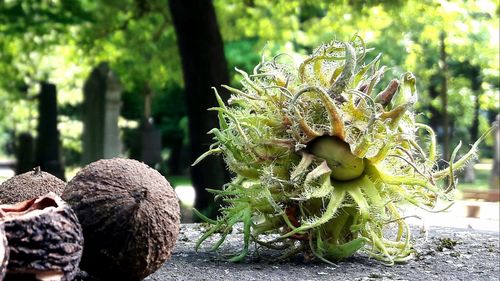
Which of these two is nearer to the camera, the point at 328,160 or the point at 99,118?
the point at 328,160

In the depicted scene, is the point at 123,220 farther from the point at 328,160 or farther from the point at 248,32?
the point at 248,32

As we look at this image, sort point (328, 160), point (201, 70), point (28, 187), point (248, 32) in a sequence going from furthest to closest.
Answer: point (248, 32) < point (201, 70) < point (328, 160) < point (28, 187)

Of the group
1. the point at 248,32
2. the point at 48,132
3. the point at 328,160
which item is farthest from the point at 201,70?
the point at 248,32

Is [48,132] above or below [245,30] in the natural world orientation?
below

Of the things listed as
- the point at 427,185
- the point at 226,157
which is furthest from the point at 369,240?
the point at 226,157

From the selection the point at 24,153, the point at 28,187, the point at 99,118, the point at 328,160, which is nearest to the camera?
the point at 28,187

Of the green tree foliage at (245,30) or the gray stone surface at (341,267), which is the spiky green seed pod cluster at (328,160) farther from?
the green tree foliage at (245,30)

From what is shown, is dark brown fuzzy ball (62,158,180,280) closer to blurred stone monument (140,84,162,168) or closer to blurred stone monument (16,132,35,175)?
blurred stone monument (16,132,35,175)

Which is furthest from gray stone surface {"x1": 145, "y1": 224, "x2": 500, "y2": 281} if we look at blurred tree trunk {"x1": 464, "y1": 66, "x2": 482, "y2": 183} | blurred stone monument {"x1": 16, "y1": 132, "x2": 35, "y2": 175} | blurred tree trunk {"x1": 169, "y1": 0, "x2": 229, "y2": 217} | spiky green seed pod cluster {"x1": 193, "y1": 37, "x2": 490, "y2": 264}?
blurred tree trunk {"x1": 464, "y1": 66, "x2": 482, "y2": 183}

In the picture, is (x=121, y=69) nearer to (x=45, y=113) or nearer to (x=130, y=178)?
(x=45, y=113)
